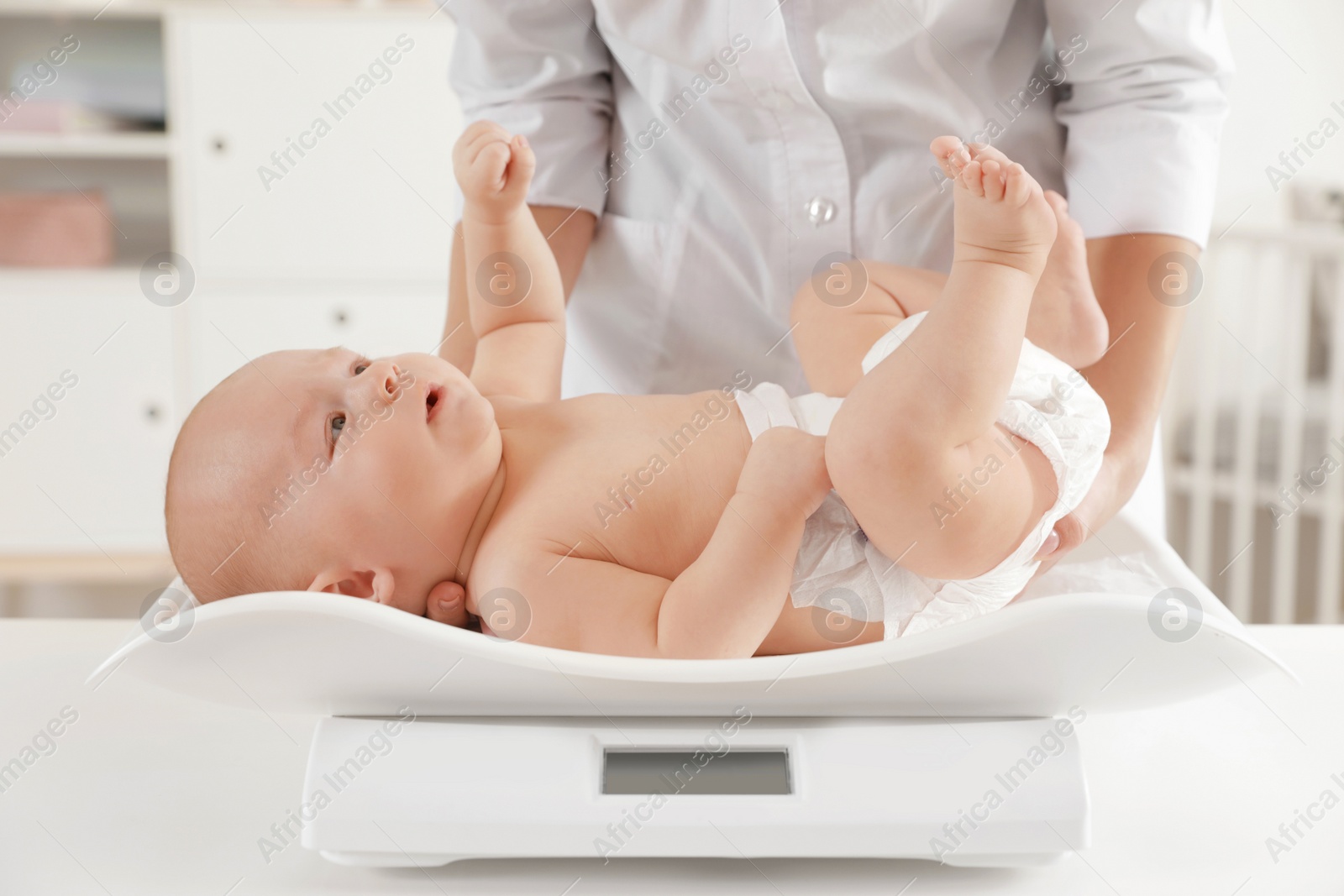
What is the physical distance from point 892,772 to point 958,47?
576mm

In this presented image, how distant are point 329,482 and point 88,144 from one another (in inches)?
70.4

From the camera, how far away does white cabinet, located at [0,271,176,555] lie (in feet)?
7.07

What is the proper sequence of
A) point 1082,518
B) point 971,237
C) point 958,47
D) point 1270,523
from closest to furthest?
point 971,237 → point 1082,518 → point 958,47 → point 1270,523

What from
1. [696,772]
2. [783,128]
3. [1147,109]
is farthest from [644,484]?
[1147,109]

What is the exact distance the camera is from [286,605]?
1.47ft

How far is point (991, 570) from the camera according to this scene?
2.09ft

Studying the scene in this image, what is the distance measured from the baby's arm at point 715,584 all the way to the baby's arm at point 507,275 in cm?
24

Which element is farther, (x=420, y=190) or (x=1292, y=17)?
(x=1292, y=17)

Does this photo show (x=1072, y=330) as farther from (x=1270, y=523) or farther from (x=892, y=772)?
(x=1270, y=523)

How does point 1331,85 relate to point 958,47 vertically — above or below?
below

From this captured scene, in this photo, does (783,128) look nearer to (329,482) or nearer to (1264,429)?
(329,482)

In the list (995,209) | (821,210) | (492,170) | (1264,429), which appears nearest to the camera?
(995,209)

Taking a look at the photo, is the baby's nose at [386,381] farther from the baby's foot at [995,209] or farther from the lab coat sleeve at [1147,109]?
the lab coat sleeve at [1147,109]

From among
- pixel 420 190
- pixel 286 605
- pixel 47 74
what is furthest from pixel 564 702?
pixel 47 74
